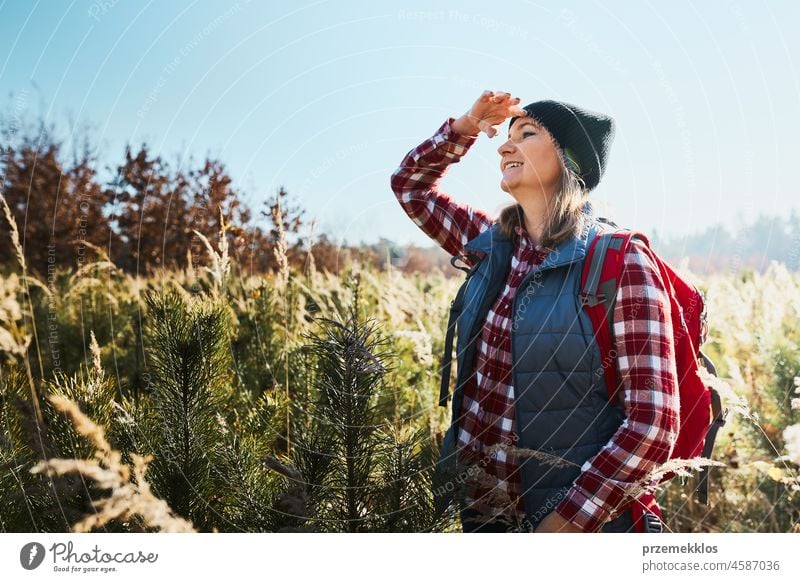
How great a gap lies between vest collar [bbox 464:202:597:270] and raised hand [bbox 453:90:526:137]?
1.17ft

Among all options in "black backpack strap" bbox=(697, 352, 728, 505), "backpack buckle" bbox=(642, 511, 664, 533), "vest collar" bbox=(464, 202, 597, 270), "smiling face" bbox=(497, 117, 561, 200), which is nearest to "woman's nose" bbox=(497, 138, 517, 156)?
"smiling face" bbox=(497, 117, 561, 200)

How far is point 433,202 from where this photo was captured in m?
2.59

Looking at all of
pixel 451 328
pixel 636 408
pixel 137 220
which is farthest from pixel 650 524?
pixel 137 220

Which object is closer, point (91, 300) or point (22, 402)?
point (22, 402)

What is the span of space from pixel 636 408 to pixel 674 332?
1.02ft

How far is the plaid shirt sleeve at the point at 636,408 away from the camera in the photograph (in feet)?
5.98

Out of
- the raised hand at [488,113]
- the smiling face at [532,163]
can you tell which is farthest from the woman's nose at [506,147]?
the raised hand at [488,113]

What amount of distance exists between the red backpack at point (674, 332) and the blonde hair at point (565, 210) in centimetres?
10

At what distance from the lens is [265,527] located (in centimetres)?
173

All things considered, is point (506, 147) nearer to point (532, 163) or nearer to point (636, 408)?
point (532, 163)

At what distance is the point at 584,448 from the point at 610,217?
2.55 feet
